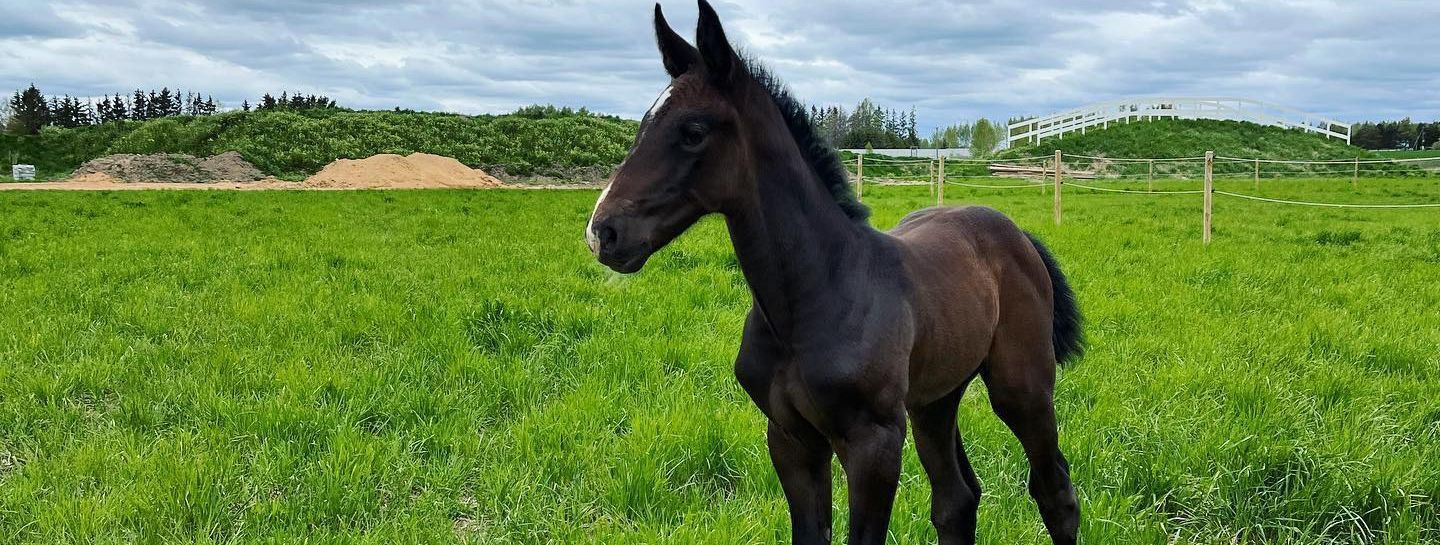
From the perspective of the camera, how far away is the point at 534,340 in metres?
5.30

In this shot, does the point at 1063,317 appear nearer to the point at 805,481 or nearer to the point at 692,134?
the point at 805,481

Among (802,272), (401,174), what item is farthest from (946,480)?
(401,174)

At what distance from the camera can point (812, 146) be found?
6.67 ft

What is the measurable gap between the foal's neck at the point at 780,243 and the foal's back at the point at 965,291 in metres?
0.32

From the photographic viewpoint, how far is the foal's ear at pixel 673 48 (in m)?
1.78

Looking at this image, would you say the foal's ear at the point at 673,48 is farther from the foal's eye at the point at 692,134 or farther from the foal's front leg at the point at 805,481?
the foal's front leg at the point at 805,481

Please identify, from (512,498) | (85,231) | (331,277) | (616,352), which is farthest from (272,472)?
(85,231)

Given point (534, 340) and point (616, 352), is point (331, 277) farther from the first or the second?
point (616, 352)

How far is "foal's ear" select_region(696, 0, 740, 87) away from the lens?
5.50 feet

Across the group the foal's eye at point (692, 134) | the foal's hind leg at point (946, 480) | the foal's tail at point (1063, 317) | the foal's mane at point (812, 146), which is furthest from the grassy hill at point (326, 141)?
the foal's eye at point (692, 134)

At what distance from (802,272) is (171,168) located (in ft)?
117

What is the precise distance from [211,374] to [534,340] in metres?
1.78

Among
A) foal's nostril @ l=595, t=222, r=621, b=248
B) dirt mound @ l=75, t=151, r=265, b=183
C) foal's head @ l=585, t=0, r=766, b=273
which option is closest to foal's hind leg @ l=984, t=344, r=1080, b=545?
foal's head @ l=585, t=0, r=766, b=273

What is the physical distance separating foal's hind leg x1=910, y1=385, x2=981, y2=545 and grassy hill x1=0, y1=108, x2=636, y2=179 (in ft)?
108
